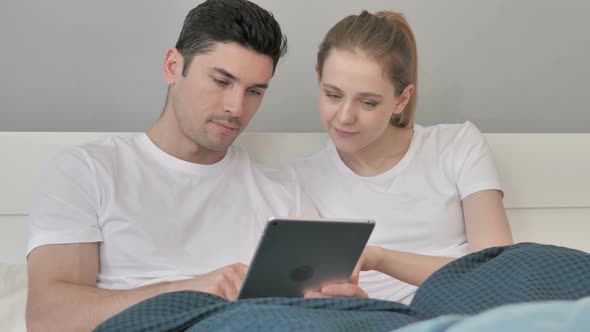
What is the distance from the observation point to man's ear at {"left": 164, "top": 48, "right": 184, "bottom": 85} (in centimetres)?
181

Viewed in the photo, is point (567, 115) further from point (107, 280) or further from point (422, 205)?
point (107, 280)

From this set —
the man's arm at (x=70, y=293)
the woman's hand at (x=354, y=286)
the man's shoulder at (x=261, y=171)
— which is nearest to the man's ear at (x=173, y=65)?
the man's shoulder at (x=261, y=171)

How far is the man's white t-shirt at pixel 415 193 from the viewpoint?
1.91 meters

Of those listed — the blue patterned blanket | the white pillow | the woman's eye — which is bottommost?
the white pillow

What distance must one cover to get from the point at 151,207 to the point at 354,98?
535 millimetres

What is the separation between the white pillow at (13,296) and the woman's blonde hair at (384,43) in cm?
87

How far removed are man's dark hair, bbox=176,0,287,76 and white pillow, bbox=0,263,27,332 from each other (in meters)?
0.61

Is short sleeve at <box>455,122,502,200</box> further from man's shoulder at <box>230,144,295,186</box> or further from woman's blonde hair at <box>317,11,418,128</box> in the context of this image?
man's shoulder at <box>230,144,295,186</box>

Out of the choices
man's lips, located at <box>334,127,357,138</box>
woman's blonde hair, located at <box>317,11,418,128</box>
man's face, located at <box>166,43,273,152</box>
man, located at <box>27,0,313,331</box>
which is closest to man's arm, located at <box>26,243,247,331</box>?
man, located at <box>27,0,313,331</box>

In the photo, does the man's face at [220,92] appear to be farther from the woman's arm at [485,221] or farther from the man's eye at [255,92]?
the woman's arm at [485,221]

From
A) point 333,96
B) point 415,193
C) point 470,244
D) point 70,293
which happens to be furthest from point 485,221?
point 70,293

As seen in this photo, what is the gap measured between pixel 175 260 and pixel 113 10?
83cm

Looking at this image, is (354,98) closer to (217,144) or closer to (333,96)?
(333,96)

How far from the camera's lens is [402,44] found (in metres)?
1.86
